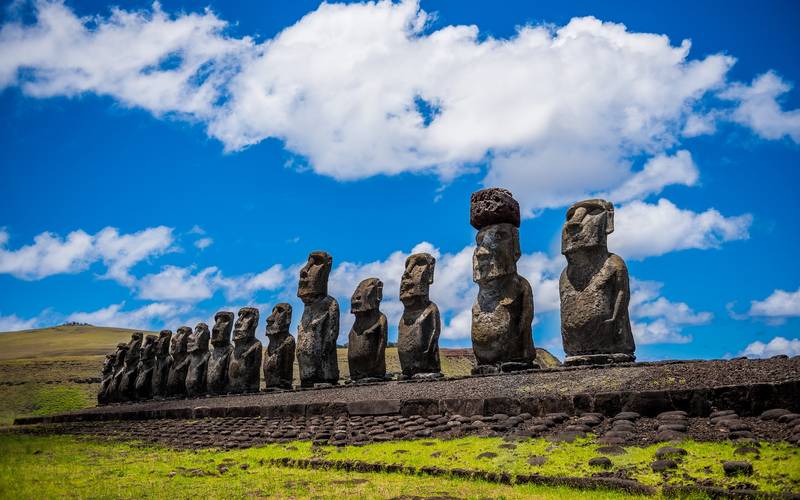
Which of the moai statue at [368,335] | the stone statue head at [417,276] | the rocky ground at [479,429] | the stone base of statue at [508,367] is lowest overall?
the rocky ground at [479,429]

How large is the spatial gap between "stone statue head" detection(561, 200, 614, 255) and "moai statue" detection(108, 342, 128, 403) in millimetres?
22638

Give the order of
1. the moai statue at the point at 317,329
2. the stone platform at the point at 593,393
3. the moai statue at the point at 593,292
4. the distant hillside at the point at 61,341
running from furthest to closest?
1. the distant hillside at the point at 61,341
2. the moai statue at the point at 317,329
3. the moai statue at the point at 593,292
4. the stone platform at the point at 593,393

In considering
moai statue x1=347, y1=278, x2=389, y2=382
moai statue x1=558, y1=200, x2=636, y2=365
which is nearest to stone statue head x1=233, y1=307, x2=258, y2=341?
moai statue x1=347, y1=278, x2=389, y2=382

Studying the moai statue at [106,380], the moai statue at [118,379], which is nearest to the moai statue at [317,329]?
the moai statue at [118,379]

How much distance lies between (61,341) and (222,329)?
2932 inches

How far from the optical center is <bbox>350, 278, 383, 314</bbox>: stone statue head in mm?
18438

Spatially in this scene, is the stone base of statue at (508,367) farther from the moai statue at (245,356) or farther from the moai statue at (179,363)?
the moai statue at (179,363)

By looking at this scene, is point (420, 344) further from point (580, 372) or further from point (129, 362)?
point (129, 362)

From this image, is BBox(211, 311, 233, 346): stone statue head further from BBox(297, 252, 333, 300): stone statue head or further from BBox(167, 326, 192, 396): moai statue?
BBox(297, 252, 333, 300): stone statue head

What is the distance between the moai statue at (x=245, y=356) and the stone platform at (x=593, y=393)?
8286 mm

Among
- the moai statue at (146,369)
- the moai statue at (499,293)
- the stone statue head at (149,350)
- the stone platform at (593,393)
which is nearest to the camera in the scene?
the stone platform at (593,393)

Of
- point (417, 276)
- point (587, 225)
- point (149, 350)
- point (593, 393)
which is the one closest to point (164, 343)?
point (149, 350)

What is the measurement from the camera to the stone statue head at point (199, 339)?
25.9 m

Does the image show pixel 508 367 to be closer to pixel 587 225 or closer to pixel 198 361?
pixel 587 225
